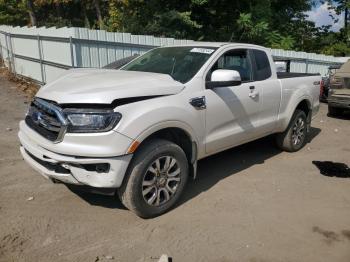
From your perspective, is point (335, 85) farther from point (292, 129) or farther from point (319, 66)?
point (319, 66)

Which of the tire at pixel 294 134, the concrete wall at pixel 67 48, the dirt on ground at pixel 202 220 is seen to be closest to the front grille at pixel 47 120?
the dirt on ground at pixel 202 220

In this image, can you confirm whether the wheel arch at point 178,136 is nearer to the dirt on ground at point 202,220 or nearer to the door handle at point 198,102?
the door handle at point 198,102

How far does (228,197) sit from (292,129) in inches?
96.0

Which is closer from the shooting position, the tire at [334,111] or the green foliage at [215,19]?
the tire at [334,111]

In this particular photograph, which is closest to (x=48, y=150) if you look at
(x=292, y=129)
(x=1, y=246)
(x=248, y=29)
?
(x=1, y=246)

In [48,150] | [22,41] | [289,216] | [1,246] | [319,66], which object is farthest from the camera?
[319,66]

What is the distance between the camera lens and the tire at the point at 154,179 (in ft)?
12.9

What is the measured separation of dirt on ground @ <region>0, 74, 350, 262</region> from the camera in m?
3.62

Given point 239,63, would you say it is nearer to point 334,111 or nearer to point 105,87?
point 105,87

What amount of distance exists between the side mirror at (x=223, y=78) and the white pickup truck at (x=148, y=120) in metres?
0.01

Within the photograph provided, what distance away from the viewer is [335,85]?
32.9ft

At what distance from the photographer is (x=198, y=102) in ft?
14.7

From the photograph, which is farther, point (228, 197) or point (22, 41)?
point (22, 41)

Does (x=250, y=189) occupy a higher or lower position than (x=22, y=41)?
lower
